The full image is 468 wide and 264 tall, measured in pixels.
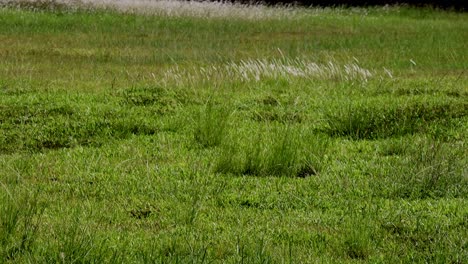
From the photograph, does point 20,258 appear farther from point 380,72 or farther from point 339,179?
point 380,72

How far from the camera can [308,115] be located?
8961 millimetres

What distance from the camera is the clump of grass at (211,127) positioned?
25.0ft

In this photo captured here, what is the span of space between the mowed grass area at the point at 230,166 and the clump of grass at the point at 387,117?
0.02 meters

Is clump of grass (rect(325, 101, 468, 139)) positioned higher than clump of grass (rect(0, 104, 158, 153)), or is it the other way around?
clump of grass (rect(325, 101, 468, 139))

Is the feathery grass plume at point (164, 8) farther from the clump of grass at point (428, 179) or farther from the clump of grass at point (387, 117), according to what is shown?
the clump of grass at point (428, 179)

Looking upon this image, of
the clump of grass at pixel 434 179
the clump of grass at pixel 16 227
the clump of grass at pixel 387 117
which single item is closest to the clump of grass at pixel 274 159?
the clump of grass at pixel 434 179

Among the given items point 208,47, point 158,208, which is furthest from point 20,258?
point 208,47

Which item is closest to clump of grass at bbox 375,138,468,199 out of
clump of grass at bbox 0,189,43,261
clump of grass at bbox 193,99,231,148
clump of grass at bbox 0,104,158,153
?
clump of grass at bbox 193,99,231,148

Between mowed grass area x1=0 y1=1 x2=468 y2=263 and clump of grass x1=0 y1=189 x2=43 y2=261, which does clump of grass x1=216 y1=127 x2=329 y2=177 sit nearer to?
mowed grass area x1=0 y1=1 x2=468 y2=263

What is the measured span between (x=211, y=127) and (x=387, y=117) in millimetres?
2125

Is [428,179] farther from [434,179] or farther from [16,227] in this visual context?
[16,227]

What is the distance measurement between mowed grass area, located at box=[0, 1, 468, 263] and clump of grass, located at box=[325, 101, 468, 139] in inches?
0.9

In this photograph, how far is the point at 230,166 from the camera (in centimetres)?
656

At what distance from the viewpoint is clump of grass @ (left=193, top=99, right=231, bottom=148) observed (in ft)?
25.0
